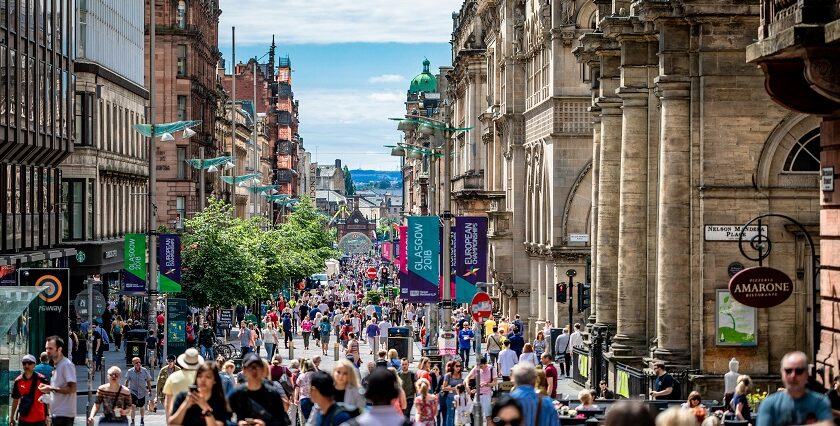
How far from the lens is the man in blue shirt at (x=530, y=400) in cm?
1684

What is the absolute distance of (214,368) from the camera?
55.9 feet

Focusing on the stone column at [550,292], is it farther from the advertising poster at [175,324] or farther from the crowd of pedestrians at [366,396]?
the advertising poster at [175,324]

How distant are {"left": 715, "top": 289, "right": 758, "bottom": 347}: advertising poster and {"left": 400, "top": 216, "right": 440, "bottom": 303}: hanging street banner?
1295cm

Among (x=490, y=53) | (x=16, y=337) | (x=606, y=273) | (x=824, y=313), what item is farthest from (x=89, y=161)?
(x=824, y=313)

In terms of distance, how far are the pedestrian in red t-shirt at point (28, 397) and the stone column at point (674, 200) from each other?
43.1ft

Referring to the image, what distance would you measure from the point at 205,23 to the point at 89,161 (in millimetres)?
44026

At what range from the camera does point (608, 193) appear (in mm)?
41469

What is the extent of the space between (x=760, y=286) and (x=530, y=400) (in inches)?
434

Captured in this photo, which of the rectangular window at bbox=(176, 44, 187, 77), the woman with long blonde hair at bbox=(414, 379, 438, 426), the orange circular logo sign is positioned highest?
the rectangular window at bbox=(176, 44, 187, 77)

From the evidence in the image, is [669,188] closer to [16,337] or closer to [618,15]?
[618,15]

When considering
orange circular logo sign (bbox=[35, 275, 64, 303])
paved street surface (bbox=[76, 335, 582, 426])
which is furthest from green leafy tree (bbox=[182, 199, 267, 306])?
orange circular logo sign (bbox=[35, 275, 64, 303])

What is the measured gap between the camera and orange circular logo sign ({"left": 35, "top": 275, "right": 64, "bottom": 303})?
3966cm

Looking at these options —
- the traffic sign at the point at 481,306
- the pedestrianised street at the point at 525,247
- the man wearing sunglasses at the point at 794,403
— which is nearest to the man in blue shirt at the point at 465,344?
the pedestrianised street at the point at 525,247

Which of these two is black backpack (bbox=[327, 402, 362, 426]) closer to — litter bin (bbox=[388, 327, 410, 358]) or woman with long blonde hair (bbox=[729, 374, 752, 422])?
woman with long blonde hair (bbox=[729, 374, 752, 422])
